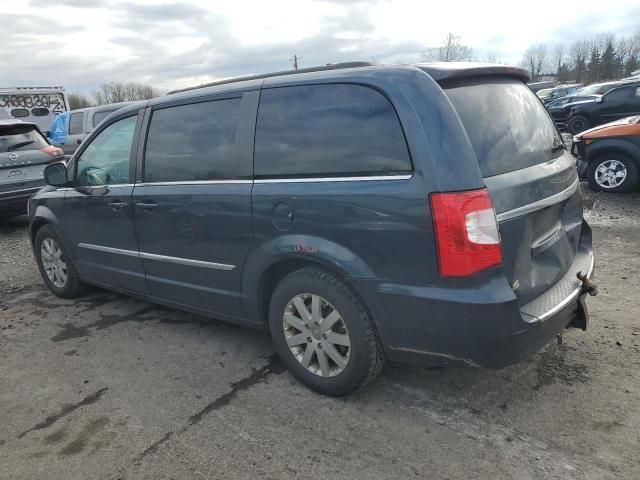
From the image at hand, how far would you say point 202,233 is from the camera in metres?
3.41

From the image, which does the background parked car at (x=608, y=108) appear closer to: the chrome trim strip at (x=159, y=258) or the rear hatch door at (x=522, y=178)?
the rear hatch door at (x=522, y=178)

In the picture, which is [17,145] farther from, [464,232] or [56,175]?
[464,232]

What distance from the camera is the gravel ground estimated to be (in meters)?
2.48

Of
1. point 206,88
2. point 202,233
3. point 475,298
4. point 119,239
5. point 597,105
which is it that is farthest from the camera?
point 597,105

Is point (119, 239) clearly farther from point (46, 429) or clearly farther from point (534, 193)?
point (534, 193)

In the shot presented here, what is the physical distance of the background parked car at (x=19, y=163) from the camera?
784 centimetres

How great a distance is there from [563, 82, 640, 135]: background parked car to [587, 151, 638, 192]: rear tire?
17.1 feet

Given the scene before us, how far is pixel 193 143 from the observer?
351cm

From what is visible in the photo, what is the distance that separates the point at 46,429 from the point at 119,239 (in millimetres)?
1598

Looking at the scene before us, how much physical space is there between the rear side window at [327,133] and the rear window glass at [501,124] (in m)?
0.38

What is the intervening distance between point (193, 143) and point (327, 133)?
1.12 meters

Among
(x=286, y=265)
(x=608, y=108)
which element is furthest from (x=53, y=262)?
(x=608, y=108)

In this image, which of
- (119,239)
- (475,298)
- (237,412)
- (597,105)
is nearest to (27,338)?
(119,239)

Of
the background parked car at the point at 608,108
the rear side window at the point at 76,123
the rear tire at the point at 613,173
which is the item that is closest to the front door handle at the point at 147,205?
the rear tire at the point at 613,173
